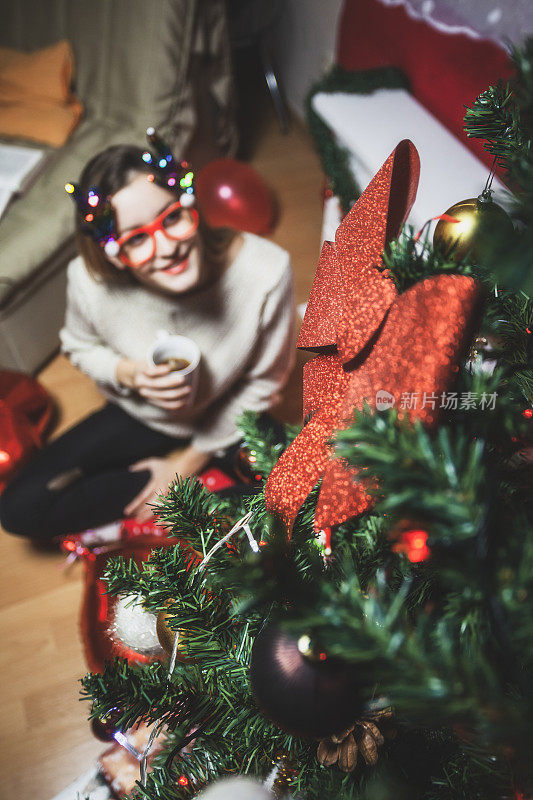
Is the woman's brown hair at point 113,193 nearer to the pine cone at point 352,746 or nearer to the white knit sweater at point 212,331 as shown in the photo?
the white knit sweater at point 212,331

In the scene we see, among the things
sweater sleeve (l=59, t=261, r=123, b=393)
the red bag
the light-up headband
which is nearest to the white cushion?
the light-up headband

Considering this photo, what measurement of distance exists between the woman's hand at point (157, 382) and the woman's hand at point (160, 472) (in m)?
0.16

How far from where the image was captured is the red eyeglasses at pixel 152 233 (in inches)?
36.0

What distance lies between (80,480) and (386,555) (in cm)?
96

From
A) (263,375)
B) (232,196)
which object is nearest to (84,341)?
(263,375)

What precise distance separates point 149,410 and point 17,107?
4.10 ft

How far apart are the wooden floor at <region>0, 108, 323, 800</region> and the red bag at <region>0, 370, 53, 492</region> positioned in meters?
0.11

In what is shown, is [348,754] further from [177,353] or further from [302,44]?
[302,44]

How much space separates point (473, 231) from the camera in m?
0.34

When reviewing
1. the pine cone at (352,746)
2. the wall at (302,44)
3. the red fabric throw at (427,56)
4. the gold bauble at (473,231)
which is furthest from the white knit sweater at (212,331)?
the wall at (302,44)

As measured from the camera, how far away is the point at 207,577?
453 mm

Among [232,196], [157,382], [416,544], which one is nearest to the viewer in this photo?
[416,544]

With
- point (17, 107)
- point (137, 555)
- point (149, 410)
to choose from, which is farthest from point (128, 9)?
point (137, 555)

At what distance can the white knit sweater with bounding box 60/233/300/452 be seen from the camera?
3.58ft
